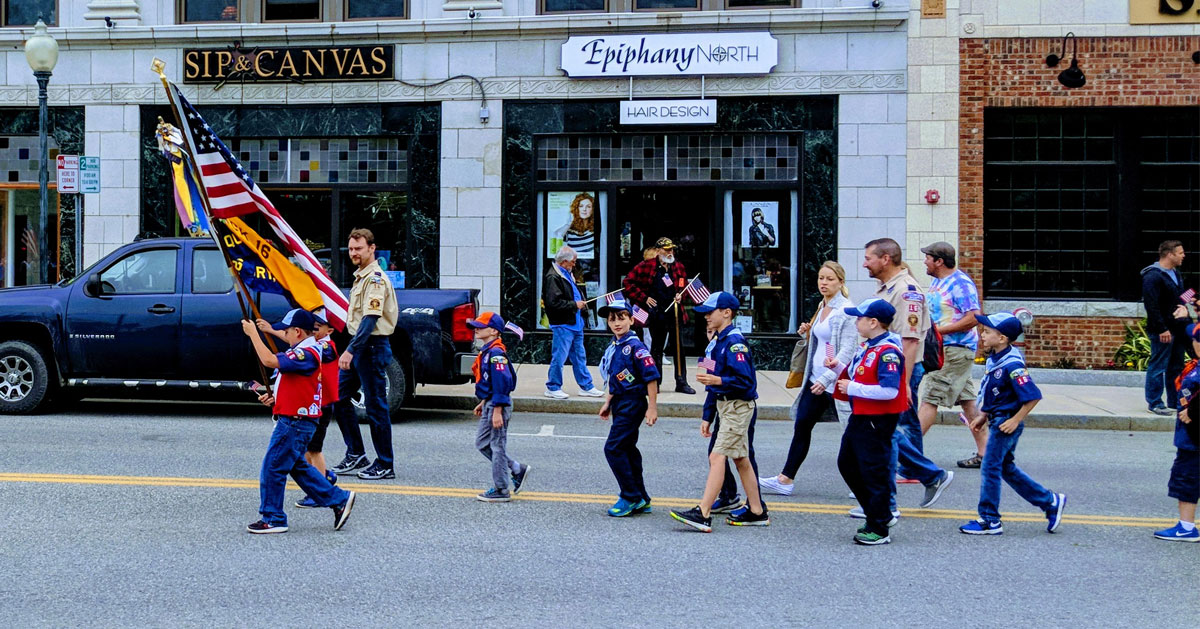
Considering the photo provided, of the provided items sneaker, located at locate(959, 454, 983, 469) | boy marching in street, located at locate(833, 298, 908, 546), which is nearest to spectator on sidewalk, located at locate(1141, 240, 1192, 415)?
sneaker, located at locate(959, 454, 983, 469)

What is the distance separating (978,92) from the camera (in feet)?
53.8

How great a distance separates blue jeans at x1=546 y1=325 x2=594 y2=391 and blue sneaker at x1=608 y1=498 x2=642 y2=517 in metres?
5.96

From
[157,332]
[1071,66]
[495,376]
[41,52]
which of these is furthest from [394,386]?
[1071,66]

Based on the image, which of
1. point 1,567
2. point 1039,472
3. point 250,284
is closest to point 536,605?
point 1,567

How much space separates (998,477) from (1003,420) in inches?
13.8

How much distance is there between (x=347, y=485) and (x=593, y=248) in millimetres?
9335

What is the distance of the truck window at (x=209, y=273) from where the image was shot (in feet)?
37.5

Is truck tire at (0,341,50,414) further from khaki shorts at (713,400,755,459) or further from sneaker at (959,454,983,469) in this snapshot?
sneaker at (959,454,983,469)

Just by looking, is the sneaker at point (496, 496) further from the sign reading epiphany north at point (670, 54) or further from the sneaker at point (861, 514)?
the sign reading epiphany north at point (670, 54)

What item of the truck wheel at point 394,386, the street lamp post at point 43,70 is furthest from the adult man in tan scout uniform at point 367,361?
the street lamp post at point 43,70

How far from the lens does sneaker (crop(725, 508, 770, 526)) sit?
740cm

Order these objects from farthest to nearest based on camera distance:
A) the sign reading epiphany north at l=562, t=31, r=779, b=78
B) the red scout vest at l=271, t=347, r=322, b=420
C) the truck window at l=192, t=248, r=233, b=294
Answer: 1. the sign reading epiphany north at l=562, t=31, r=779, b=78
2. the truck window at l=192, t=248, r=233, b=294
3. the red scout vest at l=271, t=347, r=322, b=420

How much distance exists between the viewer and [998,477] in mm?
7156

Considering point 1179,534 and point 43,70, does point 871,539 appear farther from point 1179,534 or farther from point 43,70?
point 43,70
